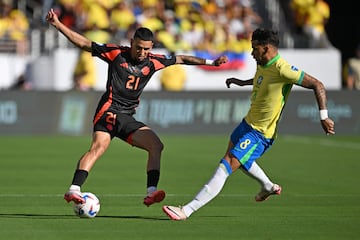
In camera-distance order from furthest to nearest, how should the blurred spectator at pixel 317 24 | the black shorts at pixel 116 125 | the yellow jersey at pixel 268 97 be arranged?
the blurred spectator at pixel 317 24 → the black shorts at pixel 116 125 → the yellow jersey at pixel 268 97

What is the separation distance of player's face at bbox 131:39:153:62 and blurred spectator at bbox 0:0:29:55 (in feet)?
62.1

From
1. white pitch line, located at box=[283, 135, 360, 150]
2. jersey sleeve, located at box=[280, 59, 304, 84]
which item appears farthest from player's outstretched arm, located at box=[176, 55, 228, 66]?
white pitch line, located at box=[283, 135, 360, 150]

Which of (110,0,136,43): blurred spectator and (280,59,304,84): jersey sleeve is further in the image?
(110,0,136,43): blurred spectator

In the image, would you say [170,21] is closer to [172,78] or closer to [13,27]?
[172,78]

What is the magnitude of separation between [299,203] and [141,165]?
6400mm

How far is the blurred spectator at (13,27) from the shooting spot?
3005 cm

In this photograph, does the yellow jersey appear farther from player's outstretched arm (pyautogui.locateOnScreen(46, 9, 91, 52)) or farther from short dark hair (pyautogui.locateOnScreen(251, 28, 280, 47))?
player's outstretched arm (pyautogui.locateOnScreen(46, 9, 91, 52))

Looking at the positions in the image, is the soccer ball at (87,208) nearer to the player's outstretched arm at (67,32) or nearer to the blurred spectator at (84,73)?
the player's outstretched arm at (67,32)

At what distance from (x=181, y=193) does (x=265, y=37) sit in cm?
384

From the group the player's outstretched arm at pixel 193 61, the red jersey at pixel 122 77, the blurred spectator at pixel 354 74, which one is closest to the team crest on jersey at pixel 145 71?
the red jersey at pixel 122 77

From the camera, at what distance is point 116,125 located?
1175 cm

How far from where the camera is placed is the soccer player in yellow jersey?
10688 millimetres

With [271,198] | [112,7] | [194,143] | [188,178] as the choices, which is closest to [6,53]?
[112,7]

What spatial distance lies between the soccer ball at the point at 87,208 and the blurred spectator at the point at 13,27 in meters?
19.7
